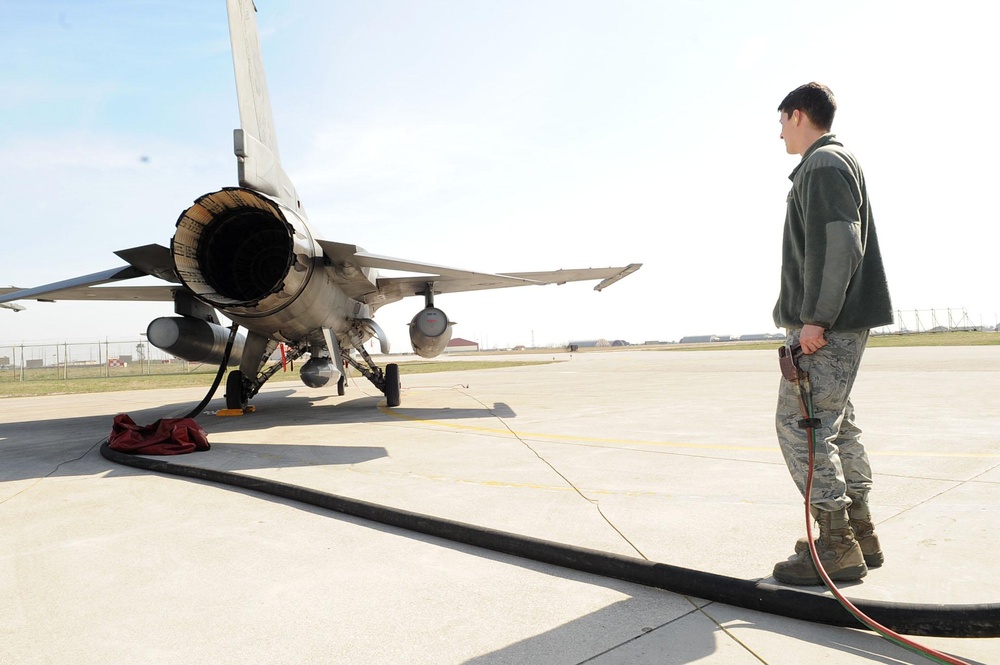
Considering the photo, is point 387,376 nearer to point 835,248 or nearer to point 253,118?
point 253,118

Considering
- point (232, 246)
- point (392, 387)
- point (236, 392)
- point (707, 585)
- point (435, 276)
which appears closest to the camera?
point (707, 585)

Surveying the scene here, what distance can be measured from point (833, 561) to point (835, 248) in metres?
1.34

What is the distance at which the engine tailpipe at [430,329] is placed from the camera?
34.2 ft

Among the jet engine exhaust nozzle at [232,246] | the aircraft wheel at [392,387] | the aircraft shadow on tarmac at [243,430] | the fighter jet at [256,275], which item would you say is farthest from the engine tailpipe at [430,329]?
the jet engine exhaust nozzle at [232,246]

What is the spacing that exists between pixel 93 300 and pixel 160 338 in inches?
174

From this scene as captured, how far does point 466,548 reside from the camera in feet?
Result: 10.0

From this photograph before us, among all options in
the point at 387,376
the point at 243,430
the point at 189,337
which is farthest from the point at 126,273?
the point at 387,376

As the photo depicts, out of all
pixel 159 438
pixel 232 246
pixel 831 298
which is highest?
pixel 232 246

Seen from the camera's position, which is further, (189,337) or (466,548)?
(189,337)

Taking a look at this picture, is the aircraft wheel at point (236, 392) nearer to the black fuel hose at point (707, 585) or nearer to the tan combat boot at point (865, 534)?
the black fuel hose at point (707, 585)

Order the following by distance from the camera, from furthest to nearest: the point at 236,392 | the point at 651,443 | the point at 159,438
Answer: the point at 236,392
the point at 159,438
the point at 651,443

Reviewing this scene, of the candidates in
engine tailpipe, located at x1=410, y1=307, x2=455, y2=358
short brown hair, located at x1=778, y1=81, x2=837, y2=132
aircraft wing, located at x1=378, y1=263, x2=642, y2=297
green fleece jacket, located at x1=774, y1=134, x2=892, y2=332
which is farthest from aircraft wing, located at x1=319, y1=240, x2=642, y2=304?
green fleece jacket, located at x1=774, y1=134, x2=892, y2=332

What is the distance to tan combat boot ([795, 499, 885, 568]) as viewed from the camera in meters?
2.55

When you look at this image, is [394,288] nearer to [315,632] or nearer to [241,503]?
[241,503]
